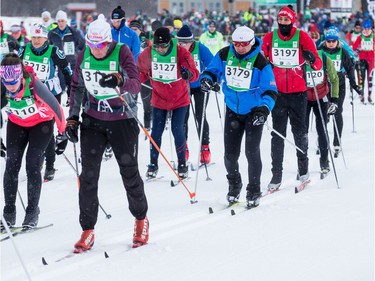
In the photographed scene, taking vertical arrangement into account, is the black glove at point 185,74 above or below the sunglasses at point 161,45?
below

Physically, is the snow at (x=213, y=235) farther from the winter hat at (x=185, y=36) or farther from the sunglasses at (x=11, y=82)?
the winter hat at (x=185, y=36)

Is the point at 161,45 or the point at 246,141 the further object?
the point at 161,45

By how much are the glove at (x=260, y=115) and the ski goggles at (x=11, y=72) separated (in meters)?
2.02

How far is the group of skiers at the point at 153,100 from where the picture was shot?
5.91 metres

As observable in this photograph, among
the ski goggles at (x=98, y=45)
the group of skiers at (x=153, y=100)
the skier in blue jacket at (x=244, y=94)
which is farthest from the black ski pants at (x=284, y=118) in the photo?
the ski goggles at (x=98, y=45)

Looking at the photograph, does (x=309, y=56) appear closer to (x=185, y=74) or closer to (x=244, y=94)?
(x=244, y=94)

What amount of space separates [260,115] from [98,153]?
1.62 meters

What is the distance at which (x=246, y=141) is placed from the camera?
23.8ft

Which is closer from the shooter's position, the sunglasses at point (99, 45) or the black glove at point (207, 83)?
the sunglasses at point (99, 45)

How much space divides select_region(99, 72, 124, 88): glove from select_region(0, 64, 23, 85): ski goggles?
963 millimetres

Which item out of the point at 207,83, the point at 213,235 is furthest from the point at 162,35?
the point at 213,235

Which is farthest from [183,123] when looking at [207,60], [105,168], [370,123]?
[370,123]

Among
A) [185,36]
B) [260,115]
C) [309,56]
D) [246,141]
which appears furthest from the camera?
[185,36]

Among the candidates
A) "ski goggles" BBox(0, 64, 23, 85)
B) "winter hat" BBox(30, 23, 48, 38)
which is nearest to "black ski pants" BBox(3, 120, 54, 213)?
"ski goggles" BBox(0, 64, 23, 85)
